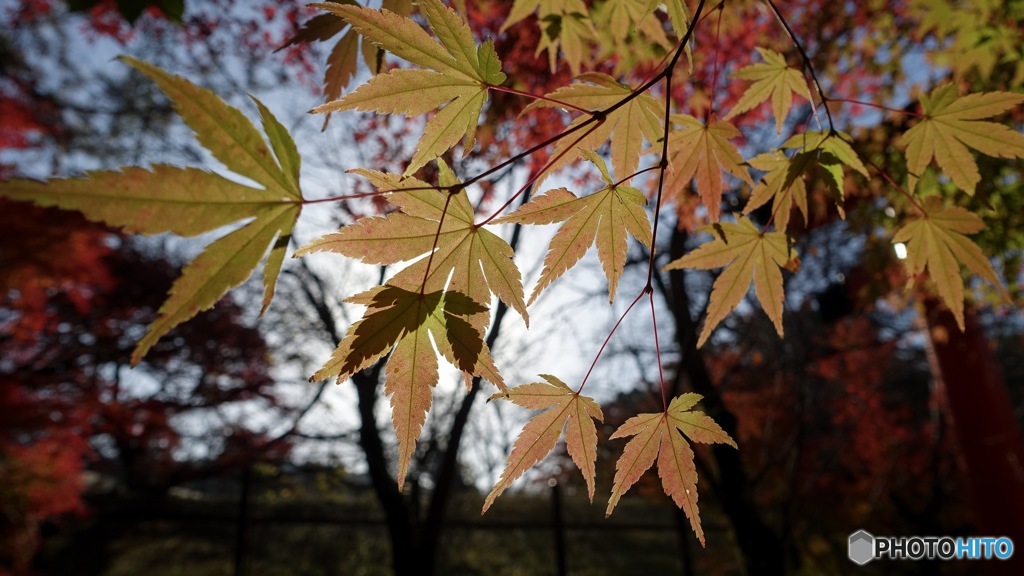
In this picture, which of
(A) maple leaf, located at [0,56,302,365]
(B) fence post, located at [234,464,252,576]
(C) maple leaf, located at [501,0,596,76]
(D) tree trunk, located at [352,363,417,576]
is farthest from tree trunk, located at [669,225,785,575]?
(B) fence post, located at [234,464,252,576]

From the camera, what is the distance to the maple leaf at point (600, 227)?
2.60ft

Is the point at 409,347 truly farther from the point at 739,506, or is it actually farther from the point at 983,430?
the point at 983,430

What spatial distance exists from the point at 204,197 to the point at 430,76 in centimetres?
34

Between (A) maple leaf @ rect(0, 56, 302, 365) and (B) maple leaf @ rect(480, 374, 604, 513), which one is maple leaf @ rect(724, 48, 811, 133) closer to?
(B) maple leaf @ rect(480, 374, 604, 513)

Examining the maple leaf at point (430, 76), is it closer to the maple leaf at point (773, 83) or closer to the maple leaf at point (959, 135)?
the maple leaf at point (773, 83)

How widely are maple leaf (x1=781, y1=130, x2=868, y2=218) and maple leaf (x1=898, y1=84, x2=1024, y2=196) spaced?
15 centimetres

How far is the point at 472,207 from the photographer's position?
2.55 ft

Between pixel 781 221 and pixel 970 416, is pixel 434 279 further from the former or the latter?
pixel 970 416

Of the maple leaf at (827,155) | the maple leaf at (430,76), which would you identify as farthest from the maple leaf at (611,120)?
the maple leaf at (827,155)

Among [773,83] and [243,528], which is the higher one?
[773,83]

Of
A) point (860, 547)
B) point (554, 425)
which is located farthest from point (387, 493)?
point (860, 547)

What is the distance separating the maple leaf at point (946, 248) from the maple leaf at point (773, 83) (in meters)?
0.36

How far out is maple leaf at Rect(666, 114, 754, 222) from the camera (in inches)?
41.0

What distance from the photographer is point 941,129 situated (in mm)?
1090
